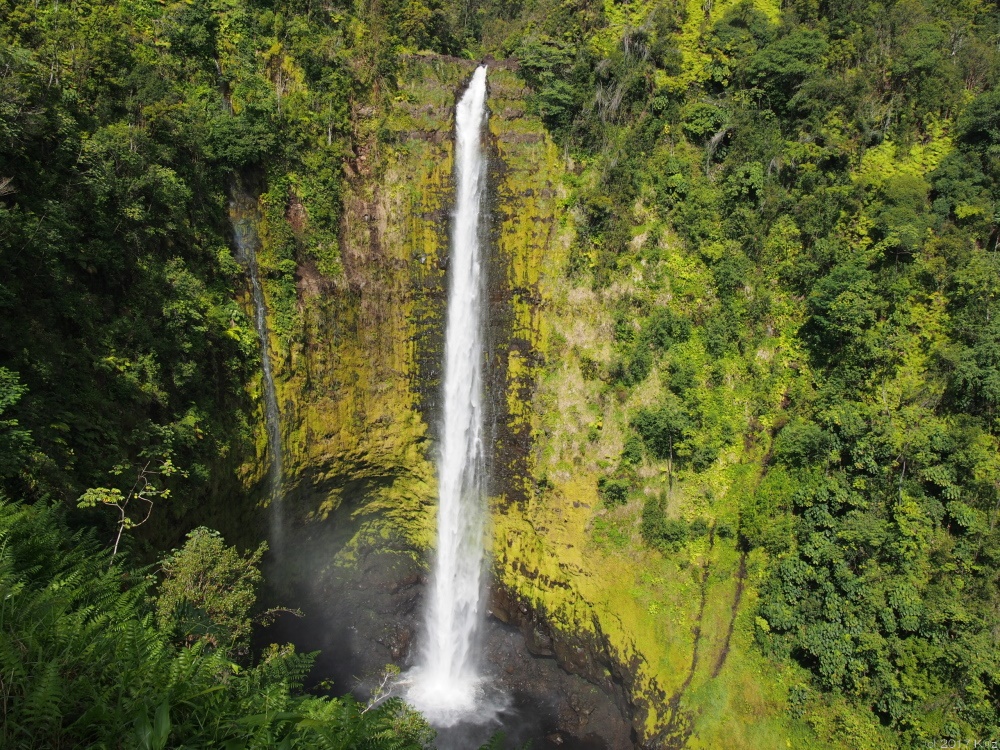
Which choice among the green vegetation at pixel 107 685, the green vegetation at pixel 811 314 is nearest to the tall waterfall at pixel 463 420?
the green vegetation at pixel 811 314

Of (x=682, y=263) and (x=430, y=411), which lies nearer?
(x=682, y=263)

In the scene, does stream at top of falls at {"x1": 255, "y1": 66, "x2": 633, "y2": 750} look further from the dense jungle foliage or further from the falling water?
the dense jungle foliage

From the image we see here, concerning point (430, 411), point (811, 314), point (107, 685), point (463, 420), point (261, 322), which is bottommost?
point (463, 420)

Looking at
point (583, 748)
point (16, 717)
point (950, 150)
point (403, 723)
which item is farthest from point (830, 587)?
point (16, 717)

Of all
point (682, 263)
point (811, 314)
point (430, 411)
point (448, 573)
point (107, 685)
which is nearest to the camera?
point (107, 685)

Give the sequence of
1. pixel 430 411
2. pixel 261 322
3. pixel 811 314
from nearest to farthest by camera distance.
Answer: pixel 811 314, pixel 261 322, pixel 430 411

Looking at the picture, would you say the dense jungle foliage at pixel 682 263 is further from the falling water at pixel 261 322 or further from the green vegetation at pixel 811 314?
the falling water at pixel 261 322

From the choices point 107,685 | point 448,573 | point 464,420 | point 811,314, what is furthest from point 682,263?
point 107,685

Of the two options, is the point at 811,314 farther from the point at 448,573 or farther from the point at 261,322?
the point at 261,322
